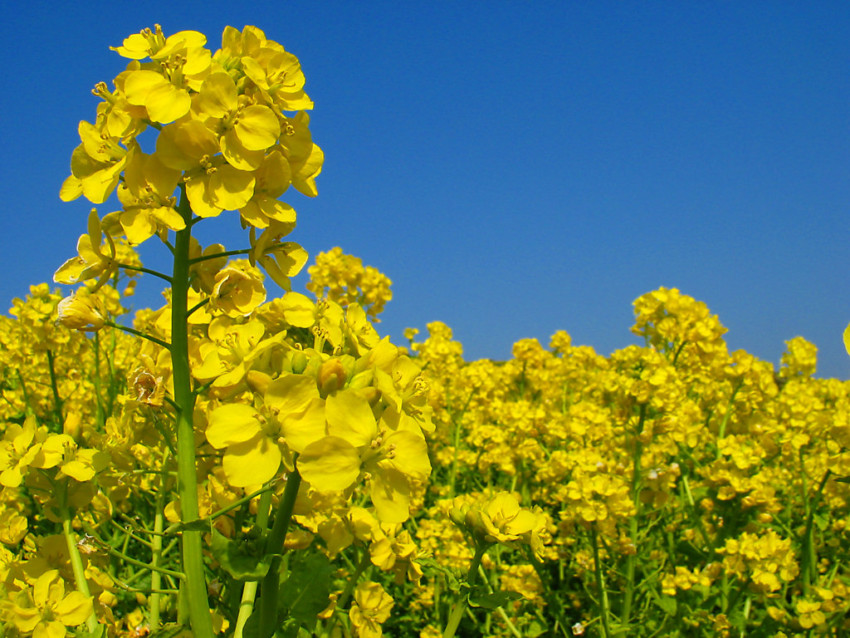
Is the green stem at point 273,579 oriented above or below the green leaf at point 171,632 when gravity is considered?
above

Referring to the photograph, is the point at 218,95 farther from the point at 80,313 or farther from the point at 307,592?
the point at 307,592

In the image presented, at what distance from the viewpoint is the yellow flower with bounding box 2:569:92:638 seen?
1.54 metres

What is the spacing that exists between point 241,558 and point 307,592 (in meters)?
0.19

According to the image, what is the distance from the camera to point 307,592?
4.38 feet

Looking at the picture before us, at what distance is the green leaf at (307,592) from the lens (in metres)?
1.31

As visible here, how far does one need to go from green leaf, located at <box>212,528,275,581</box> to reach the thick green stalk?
0.25 feet

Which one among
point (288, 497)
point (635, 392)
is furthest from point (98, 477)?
point (635, 392)

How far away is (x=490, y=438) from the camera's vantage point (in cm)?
518

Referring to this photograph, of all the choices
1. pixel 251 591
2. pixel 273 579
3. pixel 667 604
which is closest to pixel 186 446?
pixel 273 579

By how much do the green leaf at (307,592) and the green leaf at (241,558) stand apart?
0.46ft

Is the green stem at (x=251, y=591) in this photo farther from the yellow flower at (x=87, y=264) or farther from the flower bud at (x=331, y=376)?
the yellow flower at (x=87, y=264)

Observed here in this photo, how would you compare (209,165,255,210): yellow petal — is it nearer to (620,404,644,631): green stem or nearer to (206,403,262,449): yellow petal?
(206,403,262,449): yellow petal

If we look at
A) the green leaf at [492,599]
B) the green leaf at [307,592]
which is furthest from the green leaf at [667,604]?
the green leaf at [307,592]

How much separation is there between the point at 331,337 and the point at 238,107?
497 millimetres
